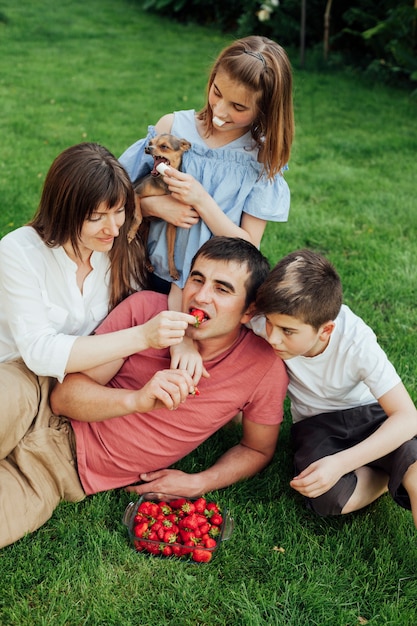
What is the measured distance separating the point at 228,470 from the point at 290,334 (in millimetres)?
765

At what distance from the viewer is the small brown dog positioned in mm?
3289

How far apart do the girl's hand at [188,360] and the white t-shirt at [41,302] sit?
1.48ft

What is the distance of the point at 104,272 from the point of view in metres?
3.36

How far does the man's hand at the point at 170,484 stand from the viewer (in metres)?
3.26

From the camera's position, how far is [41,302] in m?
3.09

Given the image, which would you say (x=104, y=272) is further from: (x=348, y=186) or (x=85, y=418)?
(x=348, y=186)

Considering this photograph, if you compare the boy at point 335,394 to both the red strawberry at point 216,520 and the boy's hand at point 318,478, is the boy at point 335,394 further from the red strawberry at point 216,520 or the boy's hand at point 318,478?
the red strawberry at point 216,520

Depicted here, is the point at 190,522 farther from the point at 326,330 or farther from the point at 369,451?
the point at 326,330

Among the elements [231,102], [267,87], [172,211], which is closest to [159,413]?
[172,211]

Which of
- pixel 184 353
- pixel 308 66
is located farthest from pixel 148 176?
pixel 308 66

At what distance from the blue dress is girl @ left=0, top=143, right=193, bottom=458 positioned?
37 centimetres

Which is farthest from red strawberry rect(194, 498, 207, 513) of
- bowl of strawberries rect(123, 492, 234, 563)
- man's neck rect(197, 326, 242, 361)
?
man's neck rect(197, 326, 242, 361)

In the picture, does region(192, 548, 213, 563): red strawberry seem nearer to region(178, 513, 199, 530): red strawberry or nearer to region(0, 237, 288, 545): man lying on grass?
region(178, 513, 199, 530): red strawberry

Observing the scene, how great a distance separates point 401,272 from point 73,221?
3091 mm
